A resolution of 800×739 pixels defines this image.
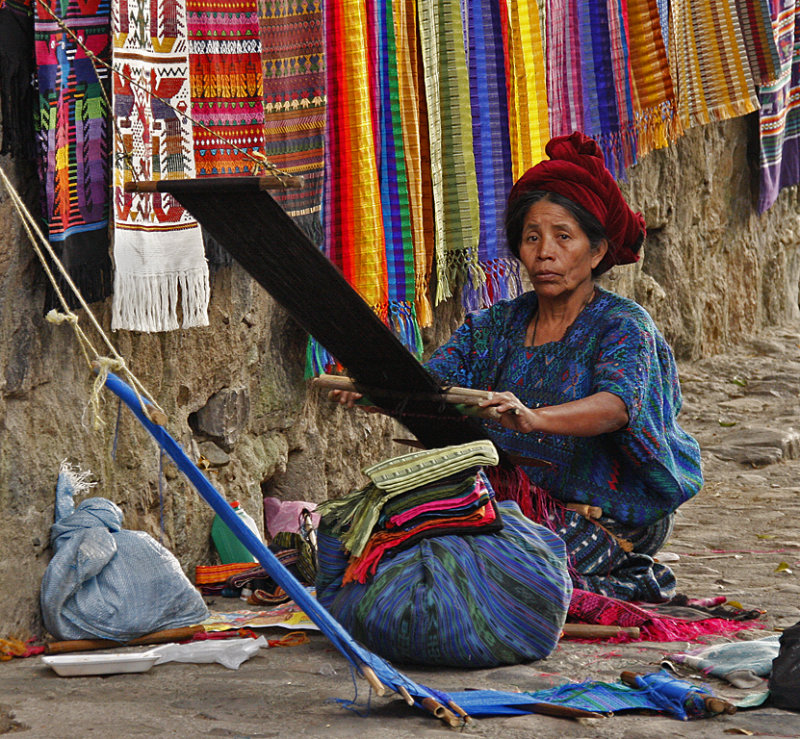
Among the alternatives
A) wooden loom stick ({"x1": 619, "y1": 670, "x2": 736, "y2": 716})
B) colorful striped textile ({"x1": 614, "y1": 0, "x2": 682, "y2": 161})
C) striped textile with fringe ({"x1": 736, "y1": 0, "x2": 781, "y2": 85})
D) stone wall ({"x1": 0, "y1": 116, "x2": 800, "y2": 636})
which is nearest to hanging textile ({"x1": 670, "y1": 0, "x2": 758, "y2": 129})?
striped textile with fringe ({"x1": 736, "y1": 0, "x2": 781, "y2": 85})

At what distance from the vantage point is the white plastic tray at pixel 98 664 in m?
2.72

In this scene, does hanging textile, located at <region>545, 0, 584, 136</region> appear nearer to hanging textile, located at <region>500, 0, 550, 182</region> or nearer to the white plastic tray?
hanging textile, located at <region>500, 0, 550, 182</region>

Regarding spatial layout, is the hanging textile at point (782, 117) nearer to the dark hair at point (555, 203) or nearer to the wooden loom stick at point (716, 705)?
the dark hair at point (555, 203)

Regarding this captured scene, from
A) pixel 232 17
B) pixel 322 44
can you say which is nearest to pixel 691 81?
pixel 322 44

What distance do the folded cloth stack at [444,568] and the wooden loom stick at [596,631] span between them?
27 centimetres

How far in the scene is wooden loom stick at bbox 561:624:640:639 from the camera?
10.1ft

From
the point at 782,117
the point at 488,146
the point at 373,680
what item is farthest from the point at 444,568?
the point at 782,117

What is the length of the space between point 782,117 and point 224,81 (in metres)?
6.00

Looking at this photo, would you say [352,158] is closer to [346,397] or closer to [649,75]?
[346,397]

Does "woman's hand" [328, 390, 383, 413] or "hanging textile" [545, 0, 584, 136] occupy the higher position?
"hanging textile" [545, 0, 584, 136]

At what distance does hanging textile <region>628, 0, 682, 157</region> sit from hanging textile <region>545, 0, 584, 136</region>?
49cm

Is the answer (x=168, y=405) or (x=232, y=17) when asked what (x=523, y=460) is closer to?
(x=168, y=405)

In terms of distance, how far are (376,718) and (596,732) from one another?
0.46 meters

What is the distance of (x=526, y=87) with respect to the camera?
4926 millimetres
